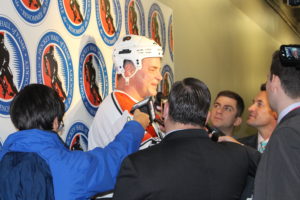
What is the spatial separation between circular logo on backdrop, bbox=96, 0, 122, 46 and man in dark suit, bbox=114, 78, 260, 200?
136cm

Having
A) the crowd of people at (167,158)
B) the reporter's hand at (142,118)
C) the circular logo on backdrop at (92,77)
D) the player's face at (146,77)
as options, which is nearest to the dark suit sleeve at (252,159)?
the crowd of people at (167,158)

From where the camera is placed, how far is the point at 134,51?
2881mm

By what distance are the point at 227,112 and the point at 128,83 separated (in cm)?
149

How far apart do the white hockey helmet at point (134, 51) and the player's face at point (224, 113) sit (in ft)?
4.57

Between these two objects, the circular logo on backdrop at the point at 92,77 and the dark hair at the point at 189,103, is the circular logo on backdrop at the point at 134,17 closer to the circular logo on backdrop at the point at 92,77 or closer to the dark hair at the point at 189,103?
the circular logo on backdrop at the point at 92,77

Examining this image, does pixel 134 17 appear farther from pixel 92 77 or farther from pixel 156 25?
pixel 92 77

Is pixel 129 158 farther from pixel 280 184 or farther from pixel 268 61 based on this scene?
pixel 268 61

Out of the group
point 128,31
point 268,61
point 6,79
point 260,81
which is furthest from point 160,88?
point 268,61

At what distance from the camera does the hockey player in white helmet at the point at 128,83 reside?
2.76 meters

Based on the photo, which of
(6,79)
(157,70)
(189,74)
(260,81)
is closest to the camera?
(6,79)

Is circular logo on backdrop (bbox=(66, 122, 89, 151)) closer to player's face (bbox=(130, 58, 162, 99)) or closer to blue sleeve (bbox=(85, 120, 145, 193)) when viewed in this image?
player's face (bbox=(130, 58, 162, 99))

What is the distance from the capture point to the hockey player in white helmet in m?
2.76

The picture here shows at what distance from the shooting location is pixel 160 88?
401cm

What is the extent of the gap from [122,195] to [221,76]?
4.74 metres
